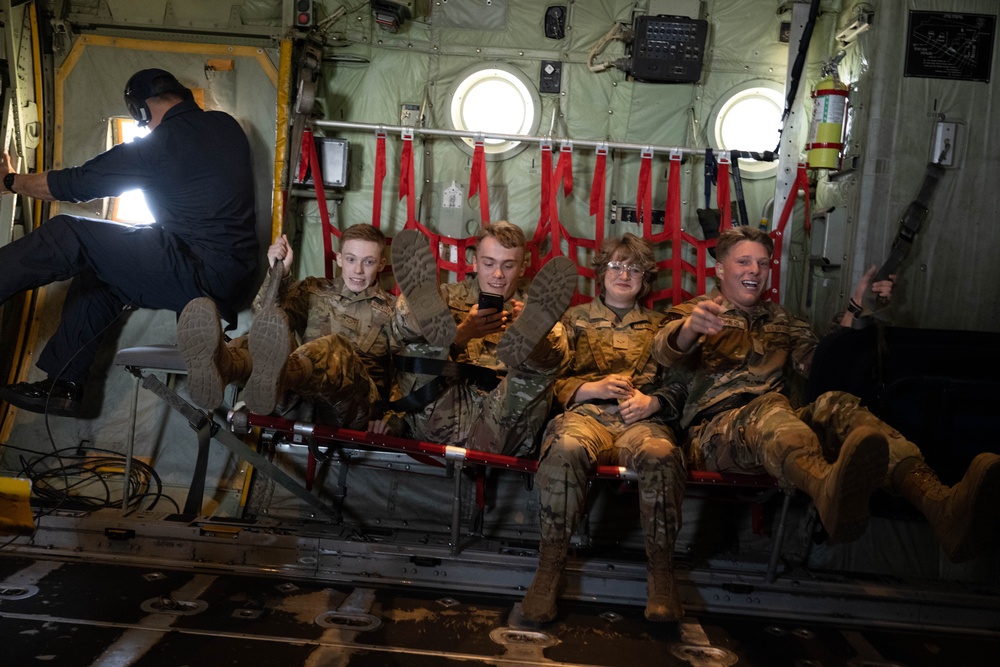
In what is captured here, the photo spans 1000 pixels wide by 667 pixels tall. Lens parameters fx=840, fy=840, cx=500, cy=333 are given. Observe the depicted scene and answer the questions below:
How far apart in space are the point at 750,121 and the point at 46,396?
4.01 metres

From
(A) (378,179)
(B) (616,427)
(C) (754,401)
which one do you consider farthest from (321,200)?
(C) (754,401)

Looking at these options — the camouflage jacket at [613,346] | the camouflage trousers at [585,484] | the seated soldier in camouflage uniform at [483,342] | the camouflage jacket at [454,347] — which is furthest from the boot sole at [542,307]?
the camouflage jacket at [613,346]

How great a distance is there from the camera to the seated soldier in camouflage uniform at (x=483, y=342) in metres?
3.09

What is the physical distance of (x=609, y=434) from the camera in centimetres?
353

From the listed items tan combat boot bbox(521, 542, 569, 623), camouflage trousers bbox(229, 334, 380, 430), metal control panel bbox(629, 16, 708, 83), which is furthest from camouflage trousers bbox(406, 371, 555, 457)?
metal control panel bbox(629, 16, 708, 83)

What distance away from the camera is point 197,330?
3.06 metres

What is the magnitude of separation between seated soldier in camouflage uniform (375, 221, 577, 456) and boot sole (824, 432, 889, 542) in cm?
109

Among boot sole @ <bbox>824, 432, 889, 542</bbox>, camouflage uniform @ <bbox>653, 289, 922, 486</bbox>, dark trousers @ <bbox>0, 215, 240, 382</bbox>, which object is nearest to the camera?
boot sole @ <bbox>824, 432, 889, 542</bbox>

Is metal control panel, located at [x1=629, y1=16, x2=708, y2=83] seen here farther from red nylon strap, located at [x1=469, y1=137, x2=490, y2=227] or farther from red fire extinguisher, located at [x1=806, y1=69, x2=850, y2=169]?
red nylon strap, located at [x1=469, y1=137, x2=490, y2=227]

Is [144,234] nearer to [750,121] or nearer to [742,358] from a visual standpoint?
[742,358]

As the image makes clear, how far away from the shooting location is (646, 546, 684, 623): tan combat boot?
10.1 ft

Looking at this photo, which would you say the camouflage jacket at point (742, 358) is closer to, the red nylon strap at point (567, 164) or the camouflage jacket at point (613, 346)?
the camouflage jacket at point (613, 346)

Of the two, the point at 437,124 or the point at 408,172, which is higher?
the point at 437,124

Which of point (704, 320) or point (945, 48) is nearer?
point (704, 320)
